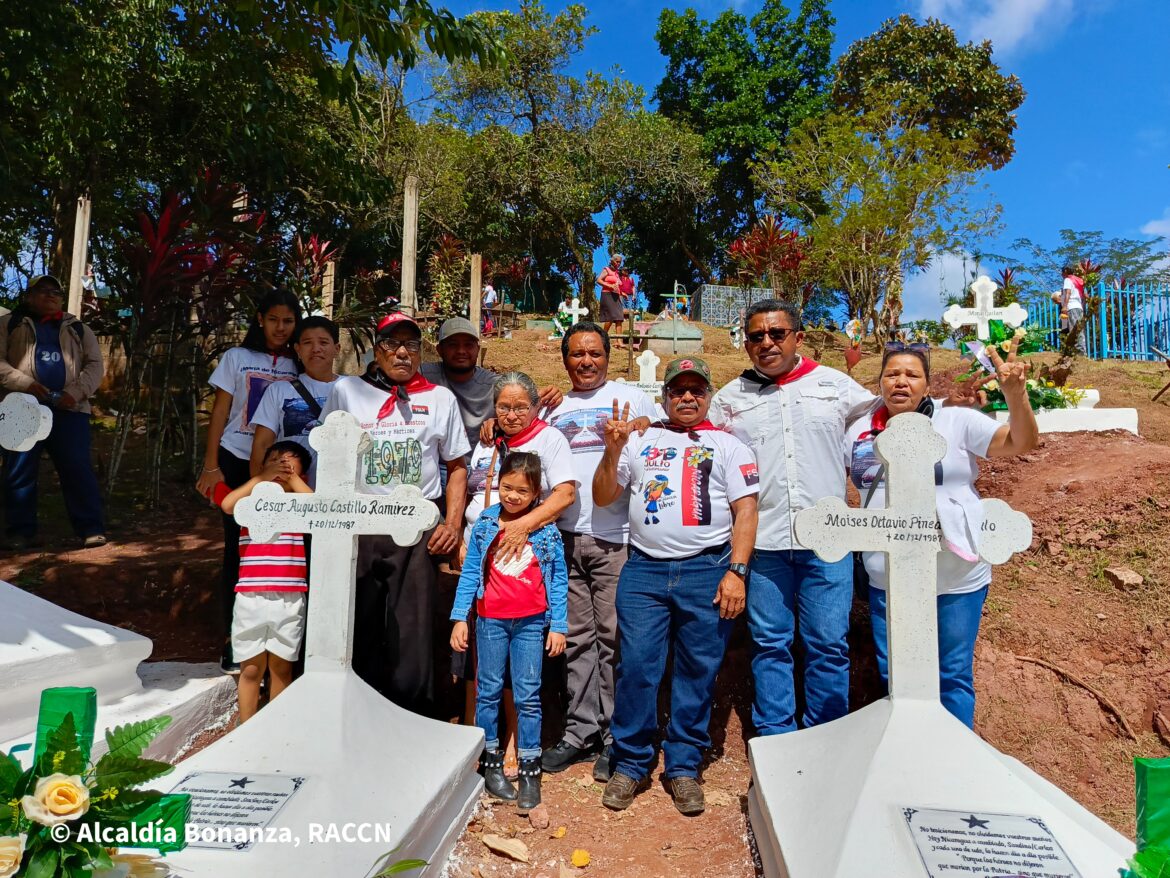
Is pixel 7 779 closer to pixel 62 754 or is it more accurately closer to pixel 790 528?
pixel 62 754

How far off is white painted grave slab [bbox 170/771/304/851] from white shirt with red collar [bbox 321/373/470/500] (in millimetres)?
1128

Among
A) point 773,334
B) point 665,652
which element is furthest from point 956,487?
point 665,652

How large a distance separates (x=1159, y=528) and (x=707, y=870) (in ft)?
13.7

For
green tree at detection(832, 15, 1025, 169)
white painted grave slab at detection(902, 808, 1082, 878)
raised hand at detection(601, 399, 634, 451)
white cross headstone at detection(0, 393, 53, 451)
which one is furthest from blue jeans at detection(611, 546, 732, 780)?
green tree at detection(832, 15, 1025, 169)

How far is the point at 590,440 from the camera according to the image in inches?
125

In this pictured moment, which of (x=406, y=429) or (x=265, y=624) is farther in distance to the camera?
(x=406, y=429)

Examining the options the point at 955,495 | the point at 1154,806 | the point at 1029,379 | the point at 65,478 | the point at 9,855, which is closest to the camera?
the point at 9,855

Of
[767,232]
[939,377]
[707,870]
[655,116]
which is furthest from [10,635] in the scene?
[655,116]

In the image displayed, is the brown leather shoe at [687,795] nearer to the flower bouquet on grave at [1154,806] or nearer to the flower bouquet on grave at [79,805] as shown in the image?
the flower bouquet on grave at [1154,806]

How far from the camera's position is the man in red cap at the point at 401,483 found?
2.99 metres

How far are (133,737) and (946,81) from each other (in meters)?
24.6

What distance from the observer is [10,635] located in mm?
2668

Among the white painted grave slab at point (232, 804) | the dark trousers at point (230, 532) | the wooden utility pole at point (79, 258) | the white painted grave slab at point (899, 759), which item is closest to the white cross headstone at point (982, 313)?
the white painted grave slab at point (899, 759)

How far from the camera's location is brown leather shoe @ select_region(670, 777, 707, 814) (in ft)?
9.22
